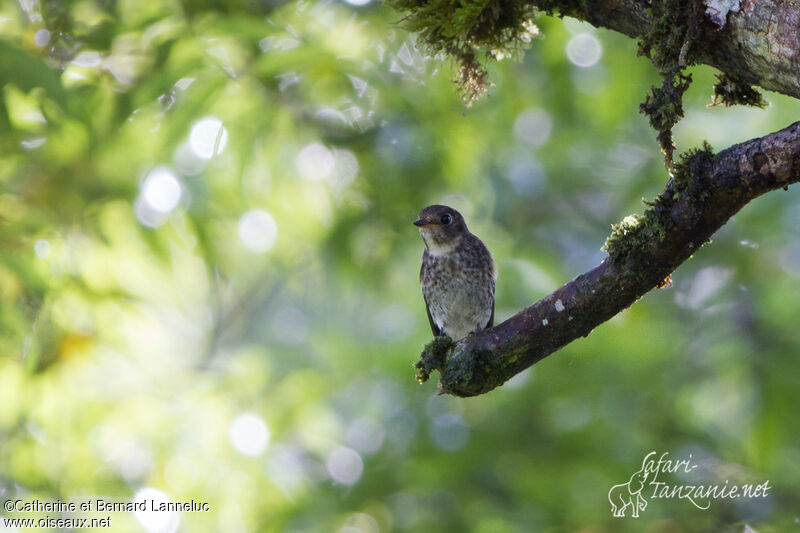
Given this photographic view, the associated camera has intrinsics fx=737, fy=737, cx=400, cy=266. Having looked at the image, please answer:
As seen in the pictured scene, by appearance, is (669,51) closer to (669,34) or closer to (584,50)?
(669,34)

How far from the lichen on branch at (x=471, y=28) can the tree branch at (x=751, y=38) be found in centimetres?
43

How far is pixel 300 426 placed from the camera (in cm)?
582

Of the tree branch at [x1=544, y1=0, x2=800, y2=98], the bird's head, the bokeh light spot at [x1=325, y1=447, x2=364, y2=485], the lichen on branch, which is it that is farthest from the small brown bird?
the tree branch at [x1=544, y1=0, x2=800, y2=98]

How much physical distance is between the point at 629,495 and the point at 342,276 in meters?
2.44

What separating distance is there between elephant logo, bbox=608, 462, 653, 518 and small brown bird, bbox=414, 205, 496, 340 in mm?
1445

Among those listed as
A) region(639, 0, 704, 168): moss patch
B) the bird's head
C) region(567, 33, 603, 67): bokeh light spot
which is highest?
region(567, 33, 603, 67): bokeh light spot

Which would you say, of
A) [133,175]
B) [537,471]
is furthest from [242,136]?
[537,471]

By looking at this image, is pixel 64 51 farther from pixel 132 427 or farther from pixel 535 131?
pixel 535 131

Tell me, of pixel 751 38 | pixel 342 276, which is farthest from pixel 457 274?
pixel 751 38

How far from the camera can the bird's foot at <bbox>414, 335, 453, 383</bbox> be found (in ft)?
8.40

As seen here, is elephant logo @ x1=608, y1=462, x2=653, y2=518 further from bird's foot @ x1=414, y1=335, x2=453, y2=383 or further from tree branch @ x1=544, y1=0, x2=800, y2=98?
tree branch @ x1=544, y1=0, x2=800, y2=98

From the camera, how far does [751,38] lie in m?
1.81

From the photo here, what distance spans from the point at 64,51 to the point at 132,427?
2.63 m

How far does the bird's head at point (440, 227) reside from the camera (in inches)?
191
